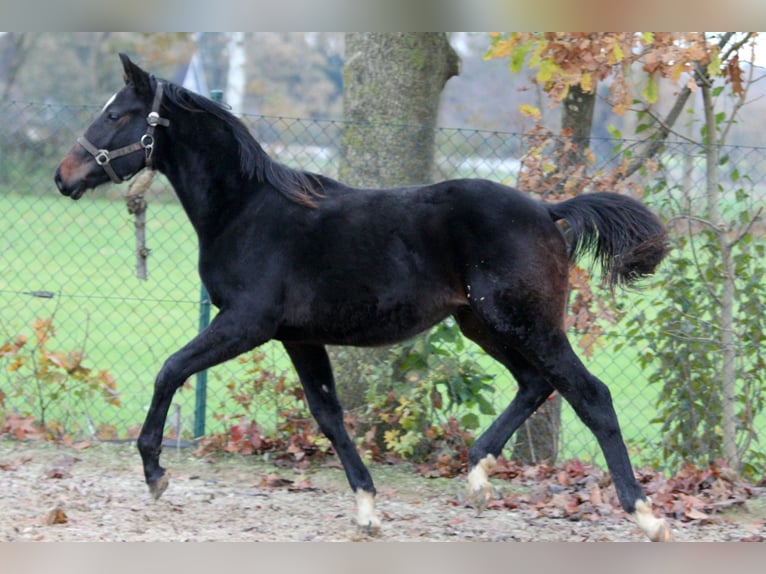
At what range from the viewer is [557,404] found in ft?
20.4

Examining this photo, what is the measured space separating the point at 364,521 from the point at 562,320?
4.81ft

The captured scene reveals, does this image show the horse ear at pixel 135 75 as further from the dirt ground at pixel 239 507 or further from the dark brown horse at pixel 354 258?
the dirt ground at pixel 239 507

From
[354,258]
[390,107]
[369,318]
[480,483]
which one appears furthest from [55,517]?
[390,107]

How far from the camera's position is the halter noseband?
16.0 ft

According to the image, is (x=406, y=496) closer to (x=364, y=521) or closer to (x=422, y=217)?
(x=364, y=521)

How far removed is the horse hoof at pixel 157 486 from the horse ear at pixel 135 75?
205cm

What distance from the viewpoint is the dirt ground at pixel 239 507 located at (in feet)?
15.6

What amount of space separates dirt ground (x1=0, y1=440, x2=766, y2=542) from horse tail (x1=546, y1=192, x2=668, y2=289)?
141cm

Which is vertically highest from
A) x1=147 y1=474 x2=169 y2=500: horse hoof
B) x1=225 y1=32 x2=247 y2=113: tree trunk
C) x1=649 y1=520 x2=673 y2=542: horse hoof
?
x1=225 y1=32 x2=247 y2=113: tree trunk

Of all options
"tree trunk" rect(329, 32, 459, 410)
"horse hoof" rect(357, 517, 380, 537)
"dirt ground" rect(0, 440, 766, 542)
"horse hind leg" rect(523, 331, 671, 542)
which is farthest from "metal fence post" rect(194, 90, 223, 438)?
"horse hind leg" rect(523, 331, 671, 542)

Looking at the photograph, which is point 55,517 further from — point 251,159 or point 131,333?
point 131,333

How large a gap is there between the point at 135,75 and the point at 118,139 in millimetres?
348

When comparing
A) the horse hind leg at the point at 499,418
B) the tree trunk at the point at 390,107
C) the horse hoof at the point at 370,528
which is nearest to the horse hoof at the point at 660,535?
the horse hind leg at the point at 499,418

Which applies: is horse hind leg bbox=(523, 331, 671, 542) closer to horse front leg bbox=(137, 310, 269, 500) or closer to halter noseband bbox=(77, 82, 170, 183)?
horse front leg bbox=(137, 310, 269, 500)
